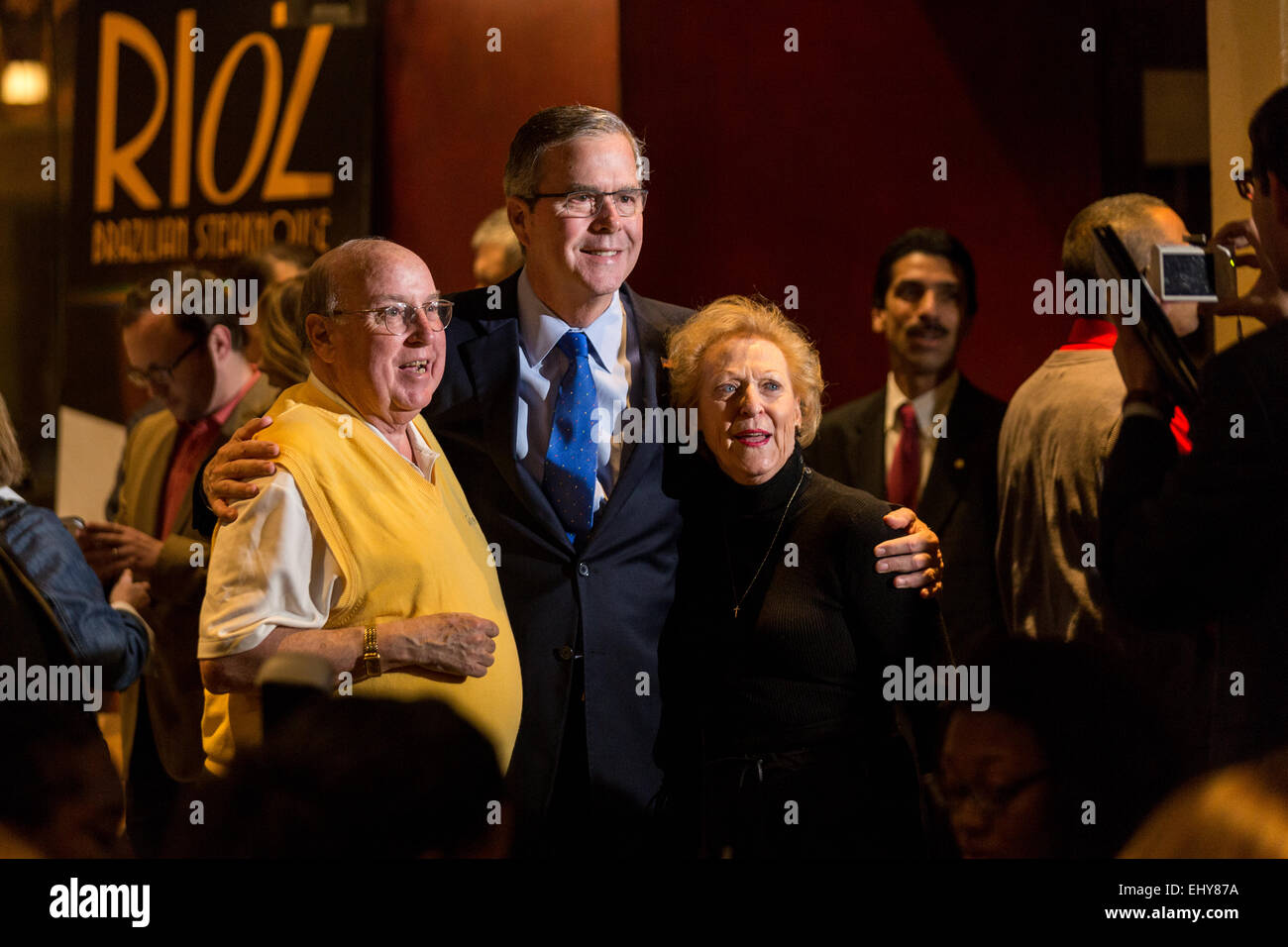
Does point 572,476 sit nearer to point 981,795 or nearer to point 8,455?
point 981,795

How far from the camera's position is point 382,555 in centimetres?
322

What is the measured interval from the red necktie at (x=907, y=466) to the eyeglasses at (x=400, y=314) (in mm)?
1472

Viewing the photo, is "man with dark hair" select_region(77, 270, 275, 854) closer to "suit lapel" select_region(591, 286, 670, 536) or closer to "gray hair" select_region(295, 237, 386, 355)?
"gray hair" select_region(295, 237, 386, 355)

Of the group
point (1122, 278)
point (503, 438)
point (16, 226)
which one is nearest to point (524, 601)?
point (503, 438)

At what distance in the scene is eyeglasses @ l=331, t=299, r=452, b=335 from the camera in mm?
3246

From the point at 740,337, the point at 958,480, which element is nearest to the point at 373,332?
the point at 740,337

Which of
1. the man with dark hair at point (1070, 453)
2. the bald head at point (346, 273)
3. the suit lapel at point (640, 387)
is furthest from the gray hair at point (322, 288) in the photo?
the man with dark hair at point (1070, 453)

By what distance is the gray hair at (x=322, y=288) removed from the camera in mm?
3252

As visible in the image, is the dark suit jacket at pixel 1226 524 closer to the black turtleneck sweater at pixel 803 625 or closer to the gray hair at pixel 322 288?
the black turtleneck sweater at pixel 803 625

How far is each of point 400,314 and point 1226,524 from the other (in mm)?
2080

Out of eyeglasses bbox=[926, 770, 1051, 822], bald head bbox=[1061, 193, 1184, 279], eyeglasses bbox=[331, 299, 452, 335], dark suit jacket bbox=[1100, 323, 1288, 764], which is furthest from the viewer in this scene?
bald head bbox=[1061, 193, 1184, 279]

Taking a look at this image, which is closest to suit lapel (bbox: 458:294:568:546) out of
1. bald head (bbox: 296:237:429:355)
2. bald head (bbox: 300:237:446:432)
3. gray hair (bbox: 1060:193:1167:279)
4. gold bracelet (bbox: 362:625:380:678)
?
bald head (bbox: 300:237:446:432)

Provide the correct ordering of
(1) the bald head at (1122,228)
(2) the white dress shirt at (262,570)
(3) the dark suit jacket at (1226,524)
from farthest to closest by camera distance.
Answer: (1) the bald head at (1122,228) → (3) the dark suit jacket at (1226,524) → (2) the white dress shirt at (262,570)

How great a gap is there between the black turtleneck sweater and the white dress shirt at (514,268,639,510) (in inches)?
13.0
